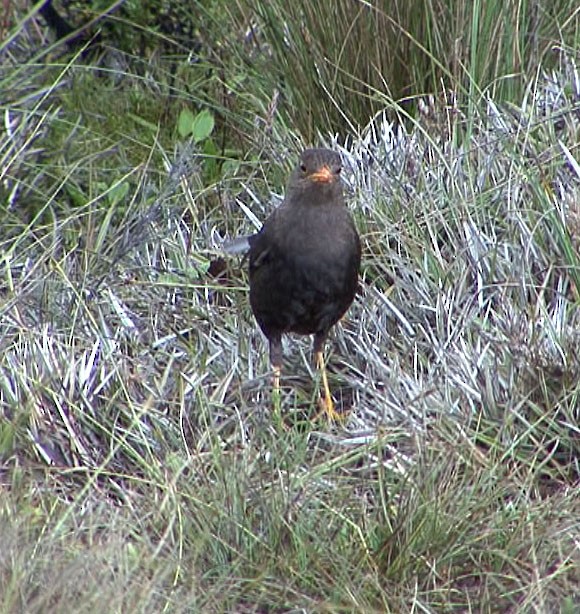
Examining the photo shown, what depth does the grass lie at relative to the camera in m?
3.86

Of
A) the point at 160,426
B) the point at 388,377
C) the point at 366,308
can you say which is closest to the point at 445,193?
the point at 366,308

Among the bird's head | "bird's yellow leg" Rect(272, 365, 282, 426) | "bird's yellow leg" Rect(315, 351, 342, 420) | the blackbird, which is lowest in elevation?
"bird's yellow leg" Rect(315, 351, 342, 420)

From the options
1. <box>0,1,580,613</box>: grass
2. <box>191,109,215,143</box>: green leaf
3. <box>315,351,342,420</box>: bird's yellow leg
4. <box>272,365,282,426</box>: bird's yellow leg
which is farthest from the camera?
<box>191,109,215,143</box>: green leaf

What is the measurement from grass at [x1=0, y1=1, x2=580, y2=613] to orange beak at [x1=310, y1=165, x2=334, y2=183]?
456 millimetres

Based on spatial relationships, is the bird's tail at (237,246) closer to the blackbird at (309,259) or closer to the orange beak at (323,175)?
the blackbird at (309,259)

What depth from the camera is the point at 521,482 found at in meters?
Answer: 4.25

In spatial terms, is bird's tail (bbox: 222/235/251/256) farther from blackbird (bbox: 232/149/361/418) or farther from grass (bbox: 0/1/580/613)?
blackbird (bbox: 232/149/361/418)

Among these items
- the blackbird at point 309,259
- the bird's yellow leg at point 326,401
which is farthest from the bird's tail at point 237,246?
the bird's yellow leg at point 326,401

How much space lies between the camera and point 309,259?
4.96 metres

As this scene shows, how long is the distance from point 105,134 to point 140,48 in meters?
0.79

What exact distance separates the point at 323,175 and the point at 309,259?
29 cm

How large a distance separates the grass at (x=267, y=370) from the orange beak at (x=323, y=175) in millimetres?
456

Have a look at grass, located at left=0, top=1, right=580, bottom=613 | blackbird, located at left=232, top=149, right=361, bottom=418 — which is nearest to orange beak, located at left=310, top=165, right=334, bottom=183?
blackbird, located at left=232, top=149, right=361, bottom=418

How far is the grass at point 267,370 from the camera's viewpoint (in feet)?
12.7
